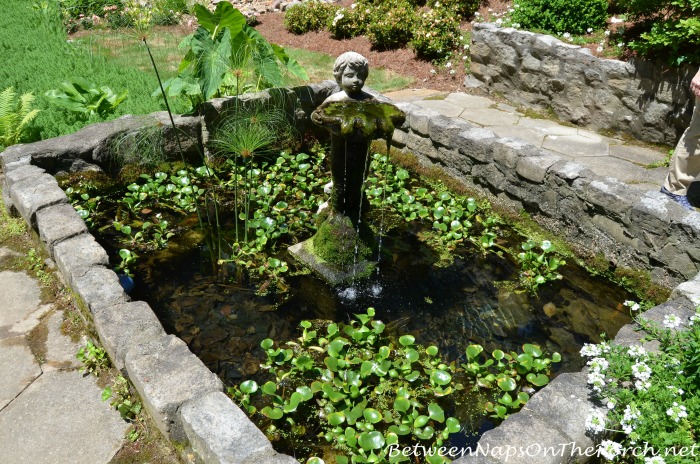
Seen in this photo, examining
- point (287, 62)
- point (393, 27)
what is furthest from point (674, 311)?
point (393, 27)

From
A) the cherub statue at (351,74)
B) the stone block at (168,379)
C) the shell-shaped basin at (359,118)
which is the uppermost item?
the cherub statue at (351,74)

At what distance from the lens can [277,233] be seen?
466 centimetres

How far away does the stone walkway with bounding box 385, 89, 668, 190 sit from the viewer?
17.5 feet

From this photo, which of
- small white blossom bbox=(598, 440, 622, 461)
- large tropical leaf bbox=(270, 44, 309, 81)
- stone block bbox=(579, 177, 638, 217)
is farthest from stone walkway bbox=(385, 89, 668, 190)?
small white blossom bbox=(598, 440, 622, 461)

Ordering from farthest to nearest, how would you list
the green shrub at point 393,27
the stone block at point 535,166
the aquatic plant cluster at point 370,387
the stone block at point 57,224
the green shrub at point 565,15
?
the green shrub at point 393,27 < the green shrub at point 565,15 < the stone block at point 535,166 < the stone block at point 57,224 < the aquatic plant cluster at point 370,387

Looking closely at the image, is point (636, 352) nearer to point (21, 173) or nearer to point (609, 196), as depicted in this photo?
point (609, 196)

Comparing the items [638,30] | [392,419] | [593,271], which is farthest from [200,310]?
[638,30]

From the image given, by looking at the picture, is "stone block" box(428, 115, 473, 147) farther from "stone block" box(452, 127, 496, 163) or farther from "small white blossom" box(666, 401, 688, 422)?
"small white blossom" box(666, 401, 688, 422)

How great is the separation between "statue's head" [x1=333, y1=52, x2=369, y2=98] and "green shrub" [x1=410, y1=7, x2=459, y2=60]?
16.0 feet

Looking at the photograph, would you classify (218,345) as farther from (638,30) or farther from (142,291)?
(638,30)

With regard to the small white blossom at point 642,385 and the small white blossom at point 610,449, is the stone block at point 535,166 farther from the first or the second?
the small white blossom at point 610,449

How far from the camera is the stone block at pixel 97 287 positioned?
3.28m

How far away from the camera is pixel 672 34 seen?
5.34 metres

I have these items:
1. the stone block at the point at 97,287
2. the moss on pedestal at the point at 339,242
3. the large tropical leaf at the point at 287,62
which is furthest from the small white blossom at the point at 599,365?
the large tropical leaf at the point at 287,62
